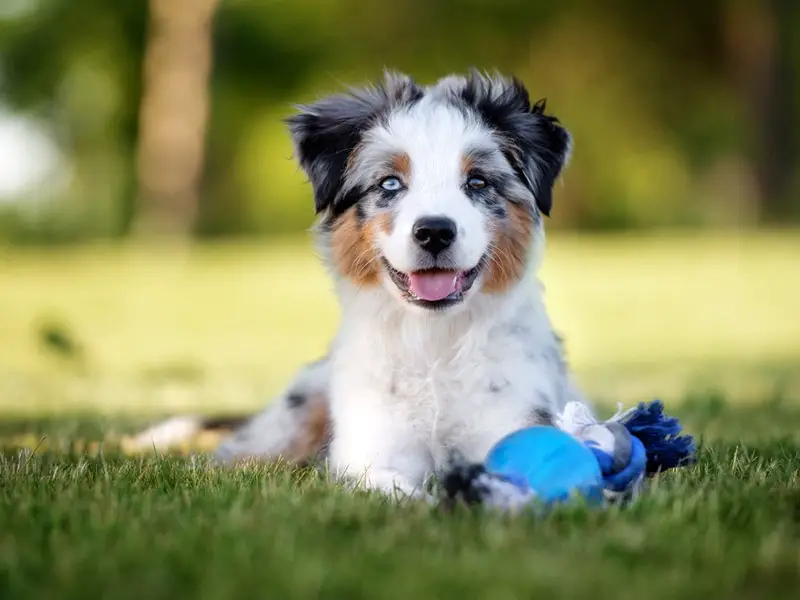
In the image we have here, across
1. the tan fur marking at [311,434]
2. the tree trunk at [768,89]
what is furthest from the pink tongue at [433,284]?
the tree trunk at [768,89]

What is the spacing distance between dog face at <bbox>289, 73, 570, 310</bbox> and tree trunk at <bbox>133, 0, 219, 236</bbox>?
61.3ft

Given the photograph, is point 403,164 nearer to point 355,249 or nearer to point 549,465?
point 355,249

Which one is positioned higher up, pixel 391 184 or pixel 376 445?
pixel 391 184

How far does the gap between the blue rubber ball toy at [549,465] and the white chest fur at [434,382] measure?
0.67 meters

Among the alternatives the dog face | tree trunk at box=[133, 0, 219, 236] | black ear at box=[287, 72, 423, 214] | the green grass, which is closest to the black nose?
the dog face

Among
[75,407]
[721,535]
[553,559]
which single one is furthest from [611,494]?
[75,407]

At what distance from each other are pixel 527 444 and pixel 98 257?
17.9 m

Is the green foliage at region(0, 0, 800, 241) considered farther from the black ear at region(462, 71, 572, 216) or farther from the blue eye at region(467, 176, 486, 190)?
the blue eye at region(467, 176, 486, 190)

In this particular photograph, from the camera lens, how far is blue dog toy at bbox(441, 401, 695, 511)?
11.7 feet

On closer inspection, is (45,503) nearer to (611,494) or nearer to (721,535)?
(611,494)

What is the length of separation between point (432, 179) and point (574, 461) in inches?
54.2

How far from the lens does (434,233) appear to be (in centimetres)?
431

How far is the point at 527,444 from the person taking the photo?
3.77 meters

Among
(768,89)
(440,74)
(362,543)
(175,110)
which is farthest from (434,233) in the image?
(440,74)
